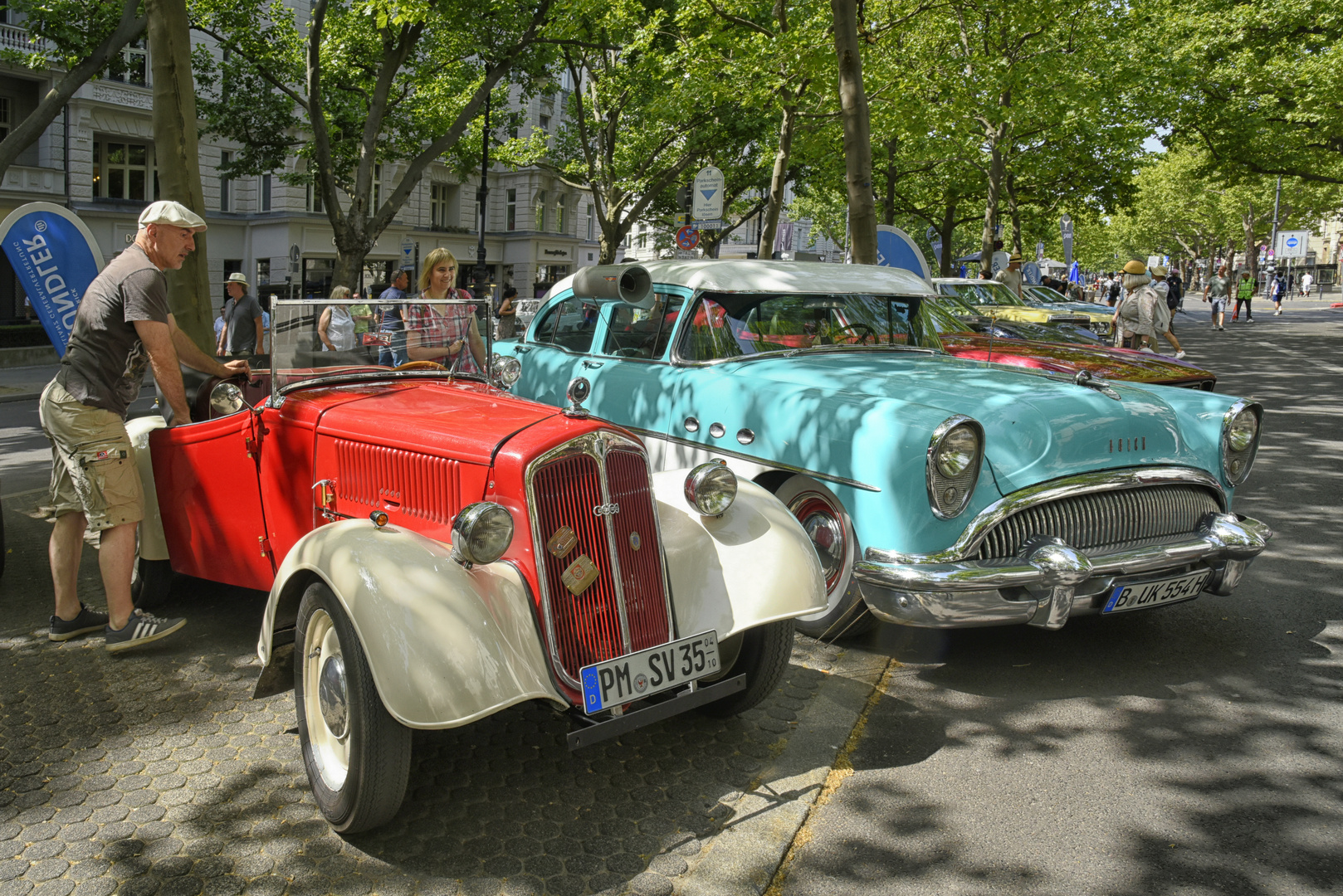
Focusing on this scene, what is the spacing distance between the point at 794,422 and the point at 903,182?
33.8 m

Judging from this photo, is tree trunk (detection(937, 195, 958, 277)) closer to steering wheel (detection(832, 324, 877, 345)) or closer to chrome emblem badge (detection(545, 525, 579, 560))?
steering wheel (detection(832, 324, 877, 345))

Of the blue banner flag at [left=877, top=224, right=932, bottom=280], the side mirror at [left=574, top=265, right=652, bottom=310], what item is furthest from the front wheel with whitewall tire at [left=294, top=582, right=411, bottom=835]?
the blue banner flag at [left=877, top=224, right=932, bottom=280]

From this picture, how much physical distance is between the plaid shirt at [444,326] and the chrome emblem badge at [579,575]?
5.85 feet

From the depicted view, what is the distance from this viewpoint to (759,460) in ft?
17.4

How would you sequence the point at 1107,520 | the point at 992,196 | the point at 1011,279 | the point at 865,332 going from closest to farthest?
the point at 1107,520 < the point at 865,332 < the point at 1011,279 < the point at 992,196

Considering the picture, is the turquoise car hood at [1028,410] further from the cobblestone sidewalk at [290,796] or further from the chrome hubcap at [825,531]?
the cobblestone sidewalk at [290,796]

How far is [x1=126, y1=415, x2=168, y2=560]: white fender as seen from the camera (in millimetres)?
5176

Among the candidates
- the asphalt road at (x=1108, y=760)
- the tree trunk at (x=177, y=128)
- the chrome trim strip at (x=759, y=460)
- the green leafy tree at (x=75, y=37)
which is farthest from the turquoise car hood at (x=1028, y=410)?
the green leafy tree at (x=75, y=37)

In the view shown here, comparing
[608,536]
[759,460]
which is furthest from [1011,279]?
[608,536]

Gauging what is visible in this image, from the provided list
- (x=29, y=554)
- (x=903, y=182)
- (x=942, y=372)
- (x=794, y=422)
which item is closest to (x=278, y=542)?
(x=794, y=422)

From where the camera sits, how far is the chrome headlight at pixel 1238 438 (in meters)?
5.34

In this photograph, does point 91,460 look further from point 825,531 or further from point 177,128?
point 177,128

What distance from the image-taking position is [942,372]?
5574 millimetres

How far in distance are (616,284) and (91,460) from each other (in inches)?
103
